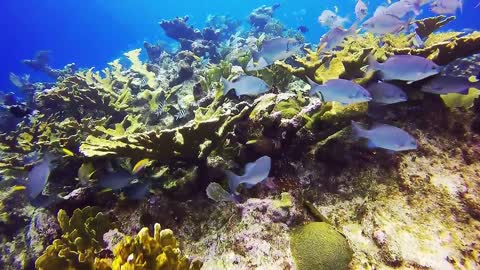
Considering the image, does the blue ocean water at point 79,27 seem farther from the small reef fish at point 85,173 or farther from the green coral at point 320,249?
the green coral at point 320,249

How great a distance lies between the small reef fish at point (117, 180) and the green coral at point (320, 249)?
5.36 feet

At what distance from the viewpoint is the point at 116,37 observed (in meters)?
102

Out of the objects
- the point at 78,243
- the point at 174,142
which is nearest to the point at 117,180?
the point at 78,243

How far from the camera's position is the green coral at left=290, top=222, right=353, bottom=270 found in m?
2.50

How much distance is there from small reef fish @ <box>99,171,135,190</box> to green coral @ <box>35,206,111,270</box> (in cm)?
26

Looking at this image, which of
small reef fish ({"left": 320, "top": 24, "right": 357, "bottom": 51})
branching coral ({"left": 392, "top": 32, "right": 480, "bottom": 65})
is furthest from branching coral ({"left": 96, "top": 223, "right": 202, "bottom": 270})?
small reef fish ({"left": 320, "top": 24, "right": 357, "bottom": 51})

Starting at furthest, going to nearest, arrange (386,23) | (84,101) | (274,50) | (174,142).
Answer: (84,101)
(386,23)
(274,50)
(174,142)

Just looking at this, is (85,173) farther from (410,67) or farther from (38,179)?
(410,67)

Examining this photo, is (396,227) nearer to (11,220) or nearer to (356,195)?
(356,195)

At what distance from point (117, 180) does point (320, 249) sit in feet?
6.43

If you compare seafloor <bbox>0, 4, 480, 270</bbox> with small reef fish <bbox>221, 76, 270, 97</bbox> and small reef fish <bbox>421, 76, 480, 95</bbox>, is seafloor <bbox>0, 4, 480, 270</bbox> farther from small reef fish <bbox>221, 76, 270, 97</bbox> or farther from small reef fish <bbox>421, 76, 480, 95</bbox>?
small reef fish <bbox>421, 76, 480, 95</bbox>

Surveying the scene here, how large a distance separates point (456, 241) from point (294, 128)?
65.9 inches

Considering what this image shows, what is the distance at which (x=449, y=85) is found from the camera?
10.2 feet

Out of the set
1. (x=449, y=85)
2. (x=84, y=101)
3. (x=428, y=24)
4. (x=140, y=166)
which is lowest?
(x=428, y=24)
